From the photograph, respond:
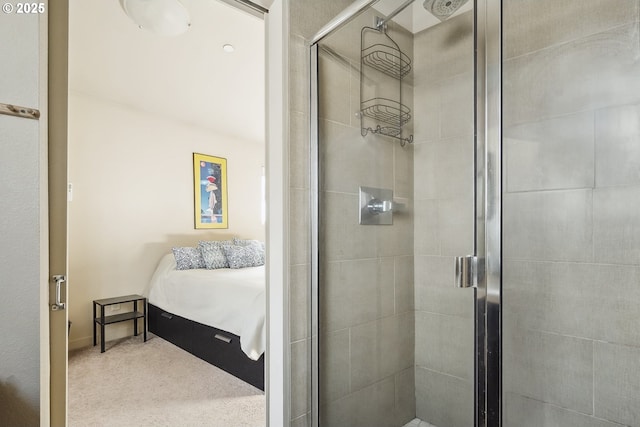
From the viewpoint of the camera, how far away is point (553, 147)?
1.21m

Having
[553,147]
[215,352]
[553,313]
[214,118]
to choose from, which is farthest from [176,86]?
[553,313]

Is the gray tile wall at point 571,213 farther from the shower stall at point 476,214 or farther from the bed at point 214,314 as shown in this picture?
the bed at point 214,314

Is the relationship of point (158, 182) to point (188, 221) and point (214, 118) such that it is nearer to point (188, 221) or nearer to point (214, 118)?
point (188, 221)

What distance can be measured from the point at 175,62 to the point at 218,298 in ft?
6.69

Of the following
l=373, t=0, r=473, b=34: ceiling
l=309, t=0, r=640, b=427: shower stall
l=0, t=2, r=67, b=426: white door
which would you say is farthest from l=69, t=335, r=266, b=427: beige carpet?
l=373, t=0, r=473, b=34: ceiling

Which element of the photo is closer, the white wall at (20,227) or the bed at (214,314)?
the white wall at (20,227)

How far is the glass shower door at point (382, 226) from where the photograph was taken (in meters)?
1.32

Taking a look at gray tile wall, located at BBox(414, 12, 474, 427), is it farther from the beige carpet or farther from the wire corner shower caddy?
the beige carpet

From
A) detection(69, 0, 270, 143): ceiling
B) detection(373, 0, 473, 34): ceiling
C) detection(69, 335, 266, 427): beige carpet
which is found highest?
detection(69, 0, 270, 143): ceiling

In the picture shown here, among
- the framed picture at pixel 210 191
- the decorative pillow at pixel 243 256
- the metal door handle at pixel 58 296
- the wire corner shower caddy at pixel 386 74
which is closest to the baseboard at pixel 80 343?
the decorative pillow at pixel 243 256

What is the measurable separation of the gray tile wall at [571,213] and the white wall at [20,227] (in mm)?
1475

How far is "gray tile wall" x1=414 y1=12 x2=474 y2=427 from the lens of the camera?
1170 mm

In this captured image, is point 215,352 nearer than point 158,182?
Yes

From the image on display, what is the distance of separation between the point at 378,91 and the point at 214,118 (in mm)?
3201
